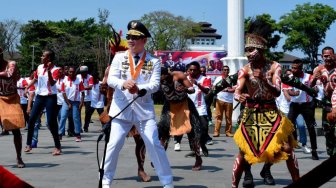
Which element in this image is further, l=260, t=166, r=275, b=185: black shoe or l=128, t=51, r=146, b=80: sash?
l=260, t=166, r=275, b=185: black shoe

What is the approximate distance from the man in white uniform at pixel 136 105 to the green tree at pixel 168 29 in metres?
76.0

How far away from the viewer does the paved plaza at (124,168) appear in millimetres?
7926

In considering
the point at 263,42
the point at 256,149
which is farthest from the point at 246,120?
the point at 263,42

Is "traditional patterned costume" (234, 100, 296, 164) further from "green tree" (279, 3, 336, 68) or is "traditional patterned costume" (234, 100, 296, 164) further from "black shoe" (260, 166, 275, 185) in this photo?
"green tree" (279, 3, 336, 68)

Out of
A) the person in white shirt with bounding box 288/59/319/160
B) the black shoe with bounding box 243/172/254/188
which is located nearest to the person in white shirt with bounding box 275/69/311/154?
the person in white shirt with bounding box 288/59/319/160

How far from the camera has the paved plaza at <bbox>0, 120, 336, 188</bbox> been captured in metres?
7.93

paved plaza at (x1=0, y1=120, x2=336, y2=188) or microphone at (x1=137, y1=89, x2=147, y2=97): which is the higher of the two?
microphone at (x1=137, y1=89, x2=147, y2=97)

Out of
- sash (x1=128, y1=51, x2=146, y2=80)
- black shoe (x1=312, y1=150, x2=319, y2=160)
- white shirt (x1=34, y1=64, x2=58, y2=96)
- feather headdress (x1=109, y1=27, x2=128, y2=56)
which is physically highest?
feather headdress (x1=109, y1=27, x2=128, y2=56)

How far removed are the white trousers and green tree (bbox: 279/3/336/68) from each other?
237ft

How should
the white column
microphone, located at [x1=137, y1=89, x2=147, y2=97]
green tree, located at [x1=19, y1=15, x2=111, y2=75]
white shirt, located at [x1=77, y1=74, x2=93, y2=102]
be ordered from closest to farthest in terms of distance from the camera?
microphone, located at [x1=137, y1=89, x2=147, y2=97] → white shirt, located at [x1=77, y1=74, x2=93, y2=102] → the white column → green tree, located at [x1=19, y1=15, x2=111, y2=75]

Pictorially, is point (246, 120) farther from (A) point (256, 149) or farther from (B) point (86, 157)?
(B) point (86, 157)

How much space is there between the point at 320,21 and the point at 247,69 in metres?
76.9

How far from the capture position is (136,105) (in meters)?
6.74

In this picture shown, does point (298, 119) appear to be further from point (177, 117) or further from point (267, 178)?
point (267, 178)
